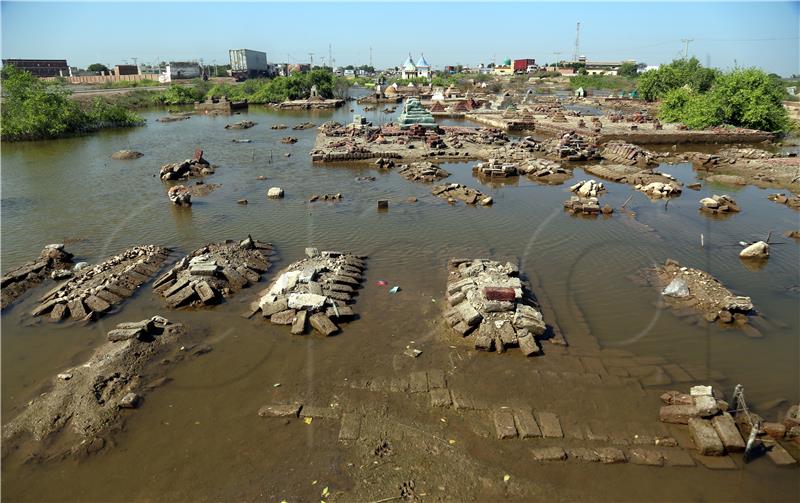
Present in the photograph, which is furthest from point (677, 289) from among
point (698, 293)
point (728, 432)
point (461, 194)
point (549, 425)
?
point (461, 194)

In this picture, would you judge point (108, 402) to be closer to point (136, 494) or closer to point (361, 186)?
point (136, 494)

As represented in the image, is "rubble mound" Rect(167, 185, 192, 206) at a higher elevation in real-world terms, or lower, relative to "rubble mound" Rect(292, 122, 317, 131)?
lower

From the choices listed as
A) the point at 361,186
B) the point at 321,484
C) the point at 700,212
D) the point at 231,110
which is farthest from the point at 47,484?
the point at 231,110

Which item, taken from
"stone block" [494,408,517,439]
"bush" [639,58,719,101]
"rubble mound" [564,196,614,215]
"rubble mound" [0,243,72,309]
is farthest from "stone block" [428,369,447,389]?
"bush" [639,58,719,101]

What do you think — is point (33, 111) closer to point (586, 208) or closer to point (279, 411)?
point (279, 411)

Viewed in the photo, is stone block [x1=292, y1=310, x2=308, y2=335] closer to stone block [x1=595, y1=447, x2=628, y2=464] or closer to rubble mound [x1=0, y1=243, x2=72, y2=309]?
stone block [x1=595, y1=447, x2=628, y2=464]

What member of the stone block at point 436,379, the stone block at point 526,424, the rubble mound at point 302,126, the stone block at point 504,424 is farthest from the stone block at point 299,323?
the rubble mound at point 302,126

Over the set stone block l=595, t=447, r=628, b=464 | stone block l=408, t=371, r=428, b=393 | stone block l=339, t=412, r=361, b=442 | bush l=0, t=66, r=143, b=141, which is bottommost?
stone block l=595, t=447, r=628, b=464
